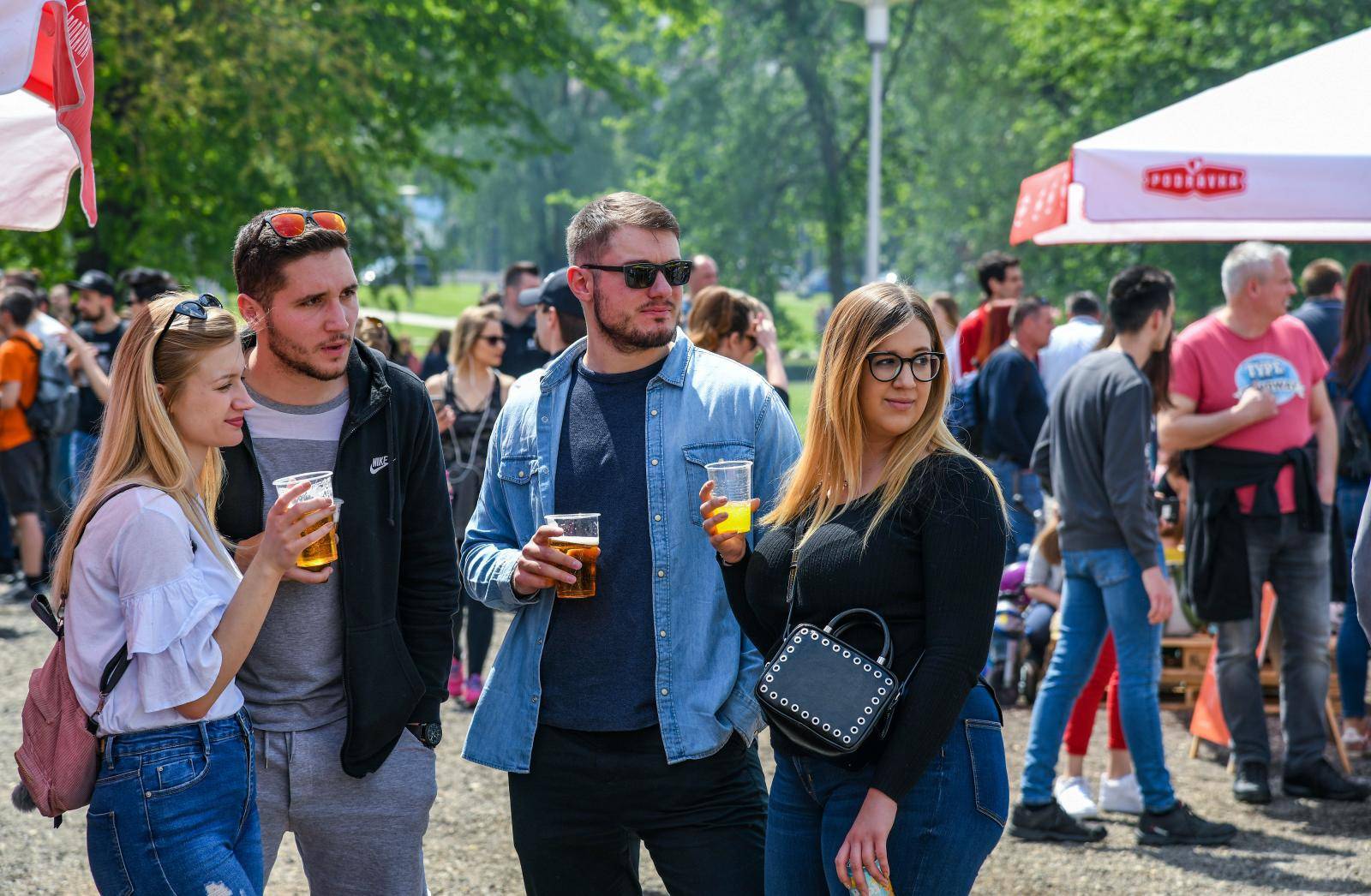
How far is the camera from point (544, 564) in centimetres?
303

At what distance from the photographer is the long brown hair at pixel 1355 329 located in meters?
6.88

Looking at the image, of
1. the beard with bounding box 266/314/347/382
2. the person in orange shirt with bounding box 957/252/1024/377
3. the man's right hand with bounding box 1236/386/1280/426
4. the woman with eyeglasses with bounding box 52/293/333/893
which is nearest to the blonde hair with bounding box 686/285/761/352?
the man's right hand with bounding box 1236/386/1280/426

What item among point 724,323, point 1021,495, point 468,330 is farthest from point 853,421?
point 1021,495

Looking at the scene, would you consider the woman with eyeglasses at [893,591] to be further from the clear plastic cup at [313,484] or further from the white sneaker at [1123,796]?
the white sneaker at [1123,796]

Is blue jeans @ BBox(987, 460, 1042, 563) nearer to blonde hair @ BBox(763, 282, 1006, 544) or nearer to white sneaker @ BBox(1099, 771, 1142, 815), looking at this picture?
white sneaker @ BBox(1099, 771, 1142, 815)

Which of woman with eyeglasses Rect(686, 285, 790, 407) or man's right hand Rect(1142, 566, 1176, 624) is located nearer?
man's right hand Rect(1142, 566, 1176, 624)

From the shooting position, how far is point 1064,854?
551 centimetres

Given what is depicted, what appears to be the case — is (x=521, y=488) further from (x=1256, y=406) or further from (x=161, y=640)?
(x=1256, y=406)

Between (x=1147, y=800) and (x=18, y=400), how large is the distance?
8.11 metres

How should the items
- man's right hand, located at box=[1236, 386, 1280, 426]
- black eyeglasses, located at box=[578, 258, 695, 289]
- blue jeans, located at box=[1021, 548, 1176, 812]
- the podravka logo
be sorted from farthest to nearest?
man's right hand, located at box=[1236, 386, 1280, 426] < blue jeans, located at box=[1021, 548, 1176, 812] < the podravka logo < black eyeglasses, located at box=[578, 258, 695, 289]

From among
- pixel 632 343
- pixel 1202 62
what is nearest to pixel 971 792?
pixel 632 343

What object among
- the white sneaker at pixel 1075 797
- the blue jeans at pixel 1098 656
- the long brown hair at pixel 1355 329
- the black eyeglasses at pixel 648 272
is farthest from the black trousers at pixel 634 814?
the long brown hair at pixel 1355 329

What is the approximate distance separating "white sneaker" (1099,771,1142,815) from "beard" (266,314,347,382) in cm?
416

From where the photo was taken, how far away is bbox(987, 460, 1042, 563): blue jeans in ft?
28.7
